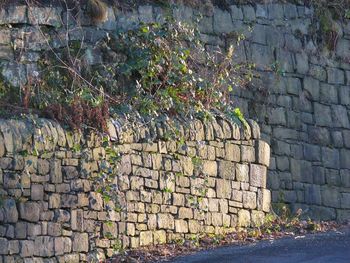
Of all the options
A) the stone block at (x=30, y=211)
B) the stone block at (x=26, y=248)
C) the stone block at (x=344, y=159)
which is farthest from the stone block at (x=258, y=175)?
the stone block at (x=26, y=248)

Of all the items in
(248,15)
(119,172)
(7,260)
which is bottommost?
(7,260)

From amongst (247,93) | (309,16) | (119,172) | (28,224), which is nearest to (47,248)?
(28,224)

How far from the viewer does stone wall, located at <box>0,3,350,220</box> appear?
17203 mm

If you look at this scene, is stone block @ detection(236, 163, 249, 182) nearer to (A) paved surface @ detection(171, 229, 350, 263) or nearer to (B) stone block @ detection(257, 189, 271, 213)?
(B) stone block @ detection(257, 189, 271, 213)

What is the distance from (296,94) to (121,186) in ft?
18.6

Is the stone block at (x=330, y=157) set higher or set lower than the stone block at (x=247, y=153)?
higher

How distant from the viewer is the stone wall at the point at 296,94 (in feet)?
56.4

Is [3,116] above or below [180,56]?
below

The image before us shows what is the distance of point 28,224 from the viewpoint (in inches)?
470

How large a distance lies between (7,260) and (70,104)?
7.32 feet

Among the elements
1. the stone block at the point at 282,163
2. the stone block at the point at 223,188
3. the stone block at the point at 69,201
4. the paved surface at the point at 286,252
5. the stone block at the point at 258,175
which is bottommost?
the paved surface at the point at 286,252

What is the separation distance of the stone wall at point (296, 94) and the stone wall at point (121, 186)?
1827mm

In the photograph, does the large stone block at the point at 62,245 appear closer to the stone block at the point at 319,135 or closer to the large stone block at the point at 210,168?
the large stone block at the point at 210,168

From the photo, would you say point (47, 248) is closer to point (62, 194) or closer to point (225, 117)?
point (62, 194)
